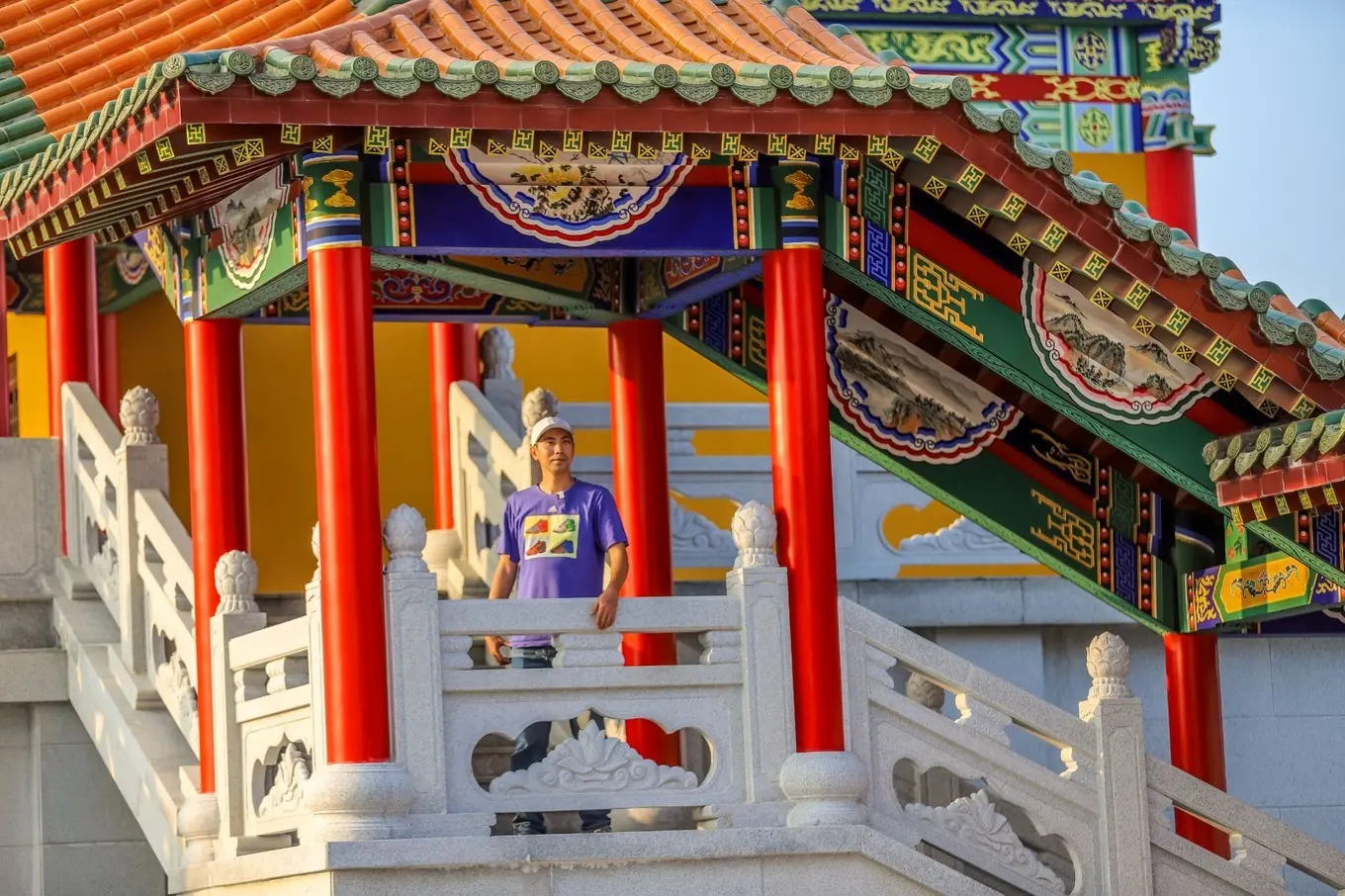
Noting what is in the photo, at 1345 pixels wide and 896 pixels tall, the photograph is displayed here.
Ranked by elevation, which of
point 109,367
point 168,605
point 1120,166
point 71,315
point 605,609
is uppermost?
point 1120,166

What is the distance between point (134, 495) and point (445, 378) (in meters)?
2.58

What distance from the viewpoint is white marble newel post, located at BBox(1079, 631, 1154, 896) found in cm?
1028

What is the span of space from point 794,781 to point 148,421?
377cm

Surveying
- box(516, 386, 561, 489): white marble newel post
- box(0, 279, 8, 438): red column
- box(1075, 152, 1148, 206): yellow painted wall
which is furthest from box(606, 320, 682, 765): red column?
box(1075, 152, 1148, 206): yellow painted wall

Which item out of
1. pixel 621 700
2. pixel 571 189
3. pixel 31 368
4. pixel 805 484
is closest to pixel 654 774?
pixel 621 700

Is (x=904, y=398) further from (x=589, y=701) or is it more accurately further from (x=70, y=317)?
(x=70, y=317)

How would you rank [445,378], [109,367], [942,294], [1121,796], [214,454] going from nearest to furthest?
[1121,796]
[942,294]
[214,454]
[445,378]
[109,367]

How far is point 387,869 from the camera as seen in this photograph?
918 cm

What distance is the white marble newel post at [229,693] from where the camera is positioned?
1035 cm

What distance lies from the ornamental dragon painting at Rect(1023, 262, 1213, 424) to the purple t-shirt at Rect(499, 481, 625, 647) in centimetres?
186

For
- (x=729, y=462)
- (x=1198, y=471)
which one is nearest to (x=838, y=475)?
(x=729, y=462)

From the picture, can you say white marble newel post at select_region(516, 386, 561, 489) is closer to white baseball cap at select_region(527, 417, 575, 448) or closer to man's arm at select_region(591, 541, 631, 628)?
white baseball cap at select_region(527, 417, 575, 448)

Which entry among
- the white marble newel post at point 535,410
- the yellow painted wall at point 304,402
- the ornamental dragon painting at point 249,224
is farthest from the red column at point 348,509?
the yellow painted wall at point 304,402

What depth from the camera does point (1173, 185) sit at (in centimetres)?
1573
